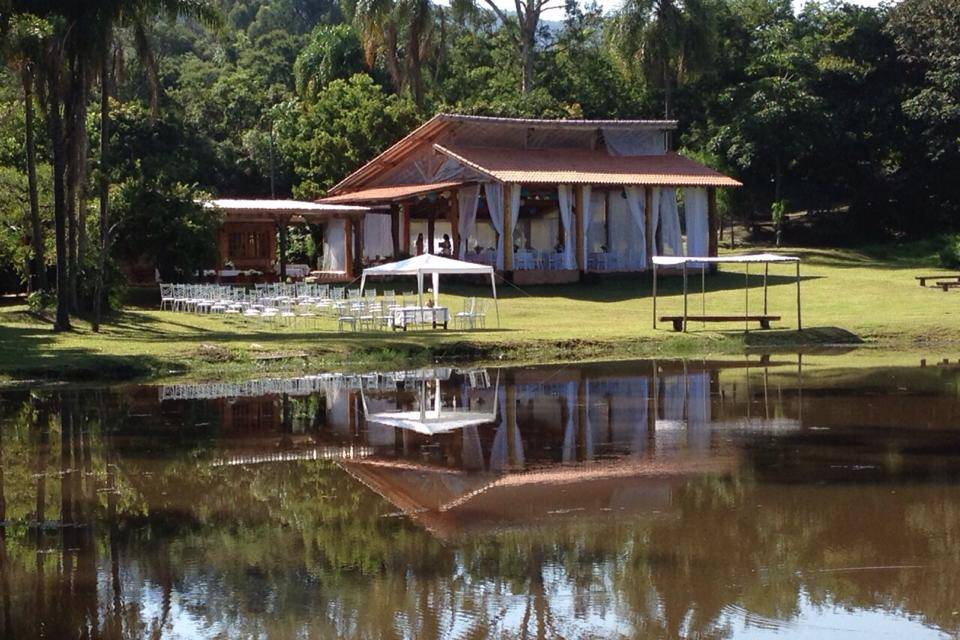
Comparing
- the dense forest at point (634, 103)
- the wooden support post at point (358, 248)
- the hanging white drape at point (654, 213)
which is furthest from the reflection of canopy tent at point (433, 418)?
the wooden support post at point (358, 248)

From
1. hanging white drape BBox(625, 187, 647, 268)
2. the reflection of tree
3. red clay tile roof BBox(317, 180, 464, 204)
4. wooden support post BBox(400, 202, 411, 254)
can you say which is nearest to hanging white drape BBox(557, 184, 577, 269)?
hanging white drape BBox(625, 187, 647, 268)

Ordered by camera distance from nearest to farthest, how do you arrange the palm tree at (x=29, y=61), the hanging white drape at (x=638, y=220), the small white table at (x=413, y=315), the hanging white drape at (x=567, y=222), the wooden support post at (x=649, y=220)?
the palm tree at (x=29, y=61)
the small white table at (x=413, y=315)
the hanging white drape at (x=567, y=222)
the hanging white drape at (x=638, y=220)
the wooden support post at (x=649, y=220)

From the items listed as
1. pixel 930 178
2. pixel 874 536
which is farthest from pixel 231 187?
pixel 874 536

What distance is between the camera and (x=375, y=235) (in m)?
50.0

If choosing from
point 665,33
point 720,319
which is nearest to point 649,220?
point 665,33

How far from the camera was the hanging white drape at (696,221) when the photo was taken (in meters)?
44.8

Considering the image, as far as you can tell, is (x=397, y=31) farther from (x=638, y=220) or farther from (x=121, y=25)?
(x=121, y=25)

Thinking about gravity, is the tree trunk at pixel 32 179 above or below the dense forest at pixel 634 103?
below

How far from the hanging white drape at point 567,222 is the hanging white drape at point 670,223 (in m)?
3.45

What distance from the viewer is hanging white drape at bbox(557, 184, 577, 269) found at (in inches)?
1670

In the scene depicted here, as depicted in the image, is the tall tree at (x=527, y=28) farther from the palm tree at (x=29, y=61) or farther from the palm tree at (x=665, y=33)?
the palm tree at (x=29, y=61)

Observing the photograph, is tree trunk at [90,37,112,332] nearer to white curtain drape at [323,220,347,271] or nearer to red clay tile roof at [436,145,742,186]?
red clay tile roof at [436,145,742,186]

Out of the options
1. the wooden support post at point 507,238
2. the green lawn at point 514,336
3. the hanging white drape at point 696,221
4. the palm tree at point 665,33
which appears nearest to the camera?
the green lawn at point 514,336

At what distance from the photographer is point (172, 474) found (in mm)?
14508
